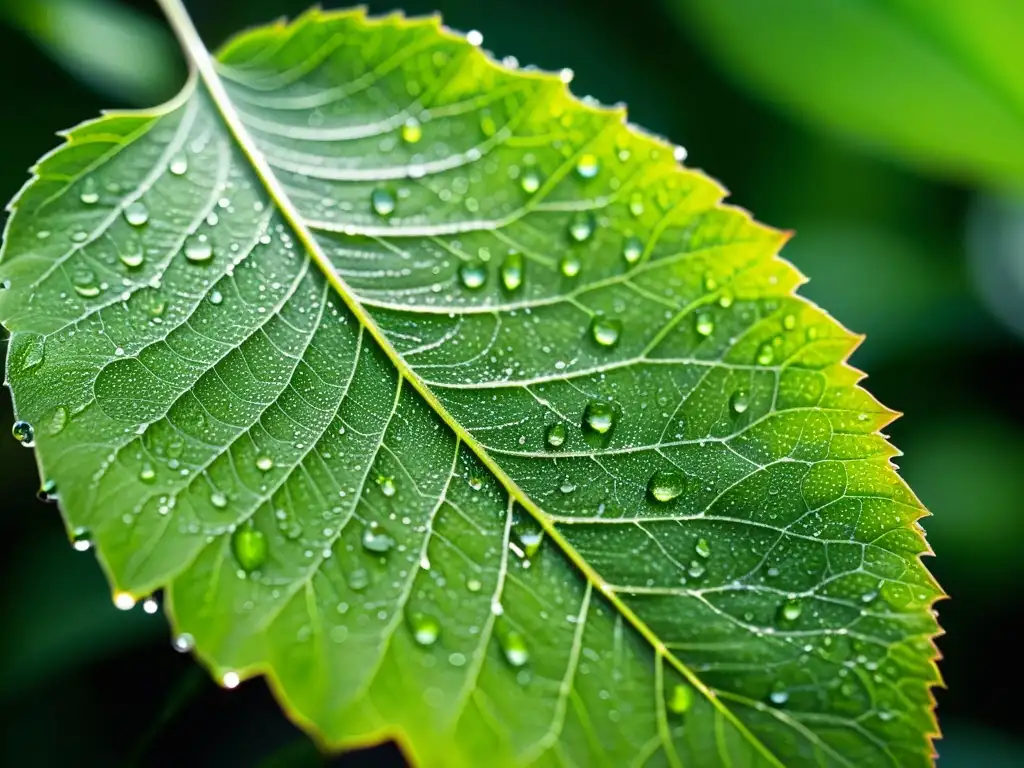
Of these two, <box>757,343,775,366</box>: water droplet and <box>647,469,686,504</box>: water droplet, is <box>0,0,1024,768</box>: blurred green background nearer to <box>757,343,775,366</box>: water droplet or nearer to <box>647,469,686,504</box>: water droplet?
<box>647,469,686,504</box>: water droplet

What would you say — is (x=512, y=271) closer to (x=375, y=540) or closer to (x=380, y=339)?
(x=380, y=339)

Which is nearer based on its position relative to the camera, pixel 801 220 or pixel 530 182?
pixel 530 182

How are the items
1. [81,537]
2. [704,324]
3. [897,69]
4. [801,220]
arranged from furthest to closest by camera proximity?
[801,220], [897,69], [704,324], [81,537]

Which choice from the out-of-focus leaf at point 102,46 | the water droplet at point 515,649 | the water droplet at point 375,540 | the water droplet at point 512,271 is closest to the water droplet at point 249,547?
the water droplet at point 375,540

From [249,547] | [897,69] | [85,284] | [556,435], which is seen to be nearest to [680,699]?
[556,435]

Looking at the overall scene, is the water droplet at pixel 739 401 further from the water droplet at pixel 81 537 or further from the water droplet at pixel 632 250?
the water droplet at pixel 81 537

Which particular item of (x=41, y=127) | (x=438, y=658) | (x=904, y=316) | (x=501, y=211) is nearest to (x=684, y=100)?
(x=904, y=316)

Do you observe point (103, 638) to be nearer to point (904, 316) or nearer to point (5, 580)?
point (5, 580)
